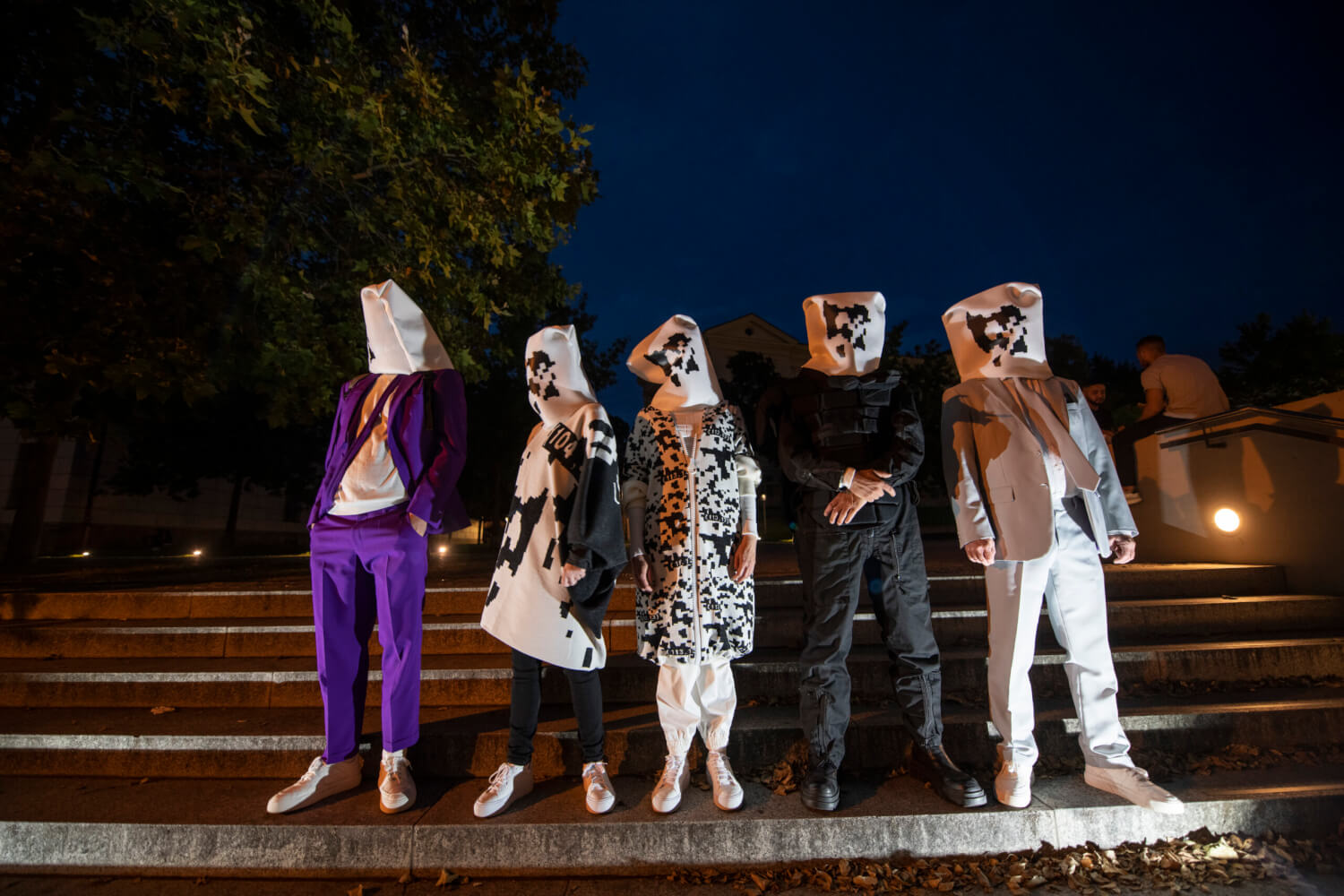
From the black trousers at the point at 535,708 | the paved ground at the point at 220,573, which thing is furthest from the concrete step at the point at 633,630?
the black trousers at the point at 535,708

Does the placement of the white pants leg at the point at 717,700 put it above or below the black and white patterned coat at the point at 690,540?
below

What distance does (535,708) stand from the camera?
10.00 feet

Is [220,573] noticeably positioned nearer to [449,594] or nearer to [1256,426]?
[449,594]

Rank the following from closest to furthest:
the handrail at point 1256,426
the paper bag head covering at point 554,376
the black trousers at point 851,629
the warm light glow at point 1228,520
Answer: the black trousers at point 851,629 → the paper bag head covering at point 554,376 → the handrail at point 1256,426 → the warm light glow at point 1228,520

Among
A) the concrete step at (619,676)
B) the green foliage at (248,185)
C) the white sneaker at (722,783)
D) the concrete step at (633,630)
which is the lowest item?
the white sneaker at (722,783)

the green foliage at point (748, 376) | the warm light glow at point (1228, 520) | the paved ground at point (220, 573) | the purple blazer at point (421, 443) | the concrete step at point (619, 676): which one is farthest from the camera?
the green foliage at point (748, 376)

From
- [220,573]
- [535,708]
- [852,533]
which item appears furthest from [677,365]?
[220,573]

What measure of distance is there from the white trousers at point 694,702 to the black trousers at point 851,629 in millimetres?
386

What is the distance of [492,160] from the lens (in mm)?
6824

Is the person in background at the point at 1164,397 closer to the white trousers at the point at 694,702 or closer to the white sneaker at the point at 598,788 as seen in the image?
the white trousers at the point at 694,702

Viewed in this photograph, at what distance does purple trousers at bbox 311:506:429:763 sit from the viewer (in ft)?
10.1

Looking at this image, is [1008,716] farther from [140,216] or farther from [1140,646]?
[140,216]

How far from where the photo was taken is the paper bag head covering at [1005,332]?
327 cm

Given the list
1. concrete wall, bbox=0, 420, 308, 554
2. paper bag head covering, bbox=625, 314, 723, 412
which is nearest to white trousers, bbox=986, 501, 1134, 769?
paper bag head covering, bbox=625, 314, 723, 412
